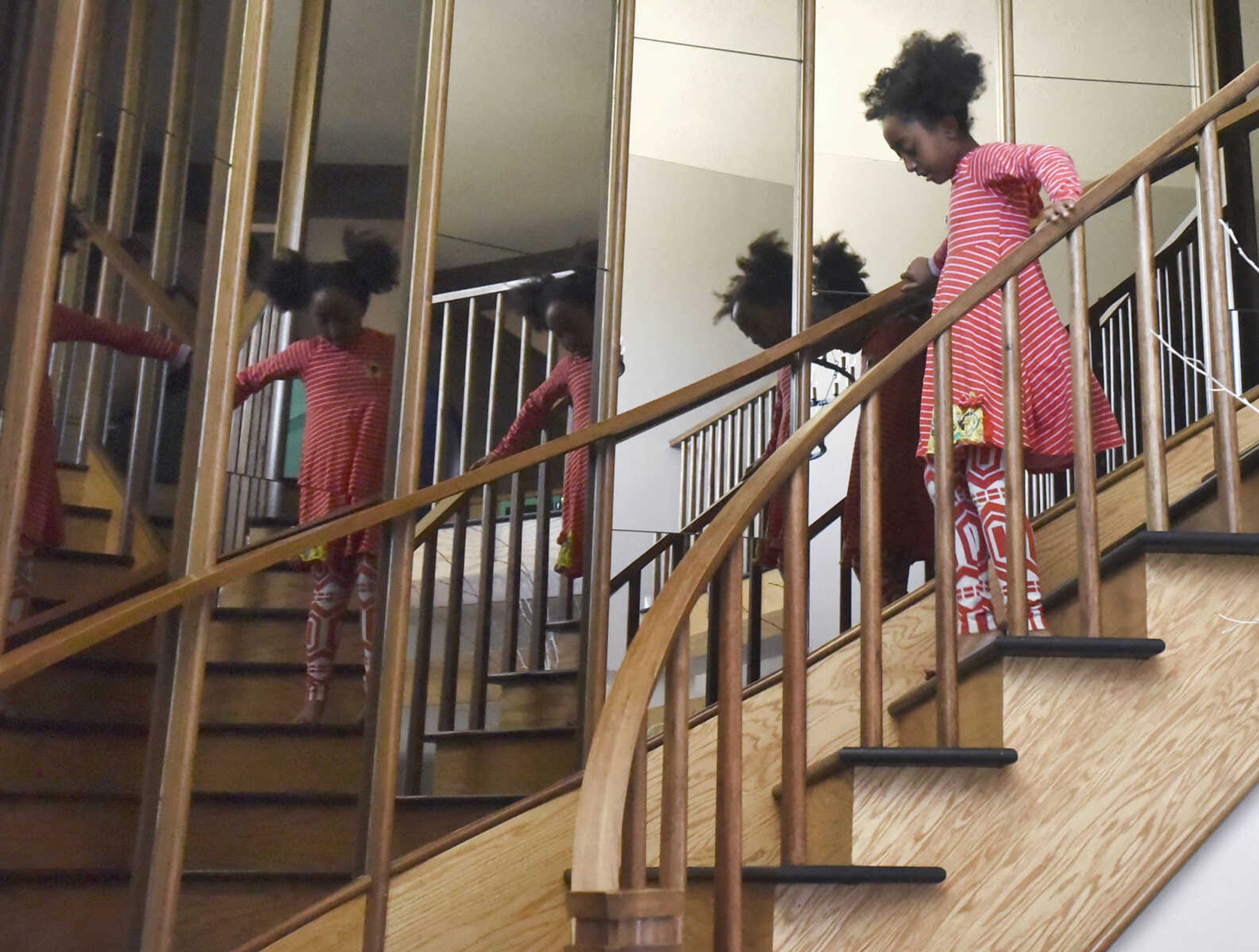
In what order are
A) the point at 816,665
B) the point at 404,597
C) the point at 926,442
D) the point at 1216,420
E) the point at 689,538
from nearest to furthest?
1. the point at 1216,420
2. the point at 926,442
3. the point at 404,597
4. the point at 816,665
5. the point at 689,538

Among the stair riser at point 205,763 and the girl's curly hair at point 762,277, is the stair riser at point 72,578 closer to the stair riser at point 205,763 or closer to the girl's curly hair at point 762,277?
the stair riser at point 205,763

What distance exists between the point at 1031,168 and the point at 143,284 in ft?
5.20

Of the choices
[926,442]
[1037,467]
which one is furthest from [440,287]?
[1037,467]

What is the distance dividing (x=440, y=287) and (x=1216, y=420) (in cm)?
153

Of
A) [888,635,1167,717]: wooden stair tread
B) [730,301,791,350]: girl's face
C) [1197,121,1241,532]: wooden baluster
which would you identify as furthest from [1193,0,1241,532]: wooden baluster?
[730,301,791,350]: girl's face

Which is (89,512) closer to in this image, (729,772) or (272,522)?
(272,522)

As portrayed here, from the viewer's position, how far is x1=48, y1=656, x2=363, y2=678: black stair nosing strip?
85.0 inches

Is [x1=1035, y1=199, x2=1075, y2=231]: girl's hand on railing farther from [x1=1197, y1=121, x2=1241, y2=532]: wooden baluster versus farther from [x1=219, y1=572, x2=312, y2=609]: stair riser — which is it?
[x1=219, y1=572, x2=312, y2=609]: stair riser

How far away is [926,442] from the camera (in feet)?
7.82

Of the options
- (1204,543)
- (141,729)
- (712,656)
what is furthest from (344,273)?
(1204,543)

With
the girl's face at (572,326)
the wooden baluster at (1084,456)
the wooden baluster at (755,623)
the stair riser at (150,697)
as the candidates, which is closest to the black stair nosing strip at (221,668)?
the stair riser at (150,697)

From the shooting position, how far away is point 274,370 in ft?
8.55

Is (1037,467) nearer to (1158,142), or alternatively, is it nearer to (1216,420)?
(1216,420)

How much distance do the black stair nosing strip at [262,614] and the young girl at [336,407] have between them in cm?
2
